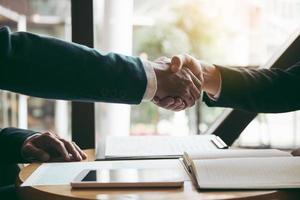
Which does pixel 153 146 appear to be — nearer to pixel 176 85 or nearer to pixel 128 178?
pixel 176 85

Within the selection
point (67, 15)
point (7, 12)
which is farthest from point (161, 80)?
point (7, 12)

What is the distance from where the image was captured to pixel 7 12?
1621 mm

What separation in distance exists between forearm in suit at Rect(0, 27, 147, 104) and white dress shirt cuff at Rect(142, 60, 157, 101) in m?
0.02

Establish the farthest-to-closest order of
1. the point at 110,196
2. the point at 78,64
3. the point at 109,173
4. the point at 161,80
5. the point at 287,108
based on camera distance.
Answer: the point at 287,108 < the point at 161,80 < the point at 78,64 < the point at 109,173 < the point at 110,196

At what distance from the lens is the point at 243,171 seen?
2.36 ft

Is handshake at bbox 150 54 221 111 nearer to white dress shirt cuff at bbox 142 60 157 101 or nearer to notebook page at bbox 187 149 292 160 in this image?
white dress shirt cuff at bbox 142 60 157 101

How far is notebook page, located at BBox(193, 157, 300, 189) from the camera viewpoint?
66 centimetres

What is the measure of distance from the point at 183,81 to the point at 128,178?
417 mm

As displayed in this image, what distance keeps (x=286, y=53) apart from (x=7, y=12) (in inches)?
41.7

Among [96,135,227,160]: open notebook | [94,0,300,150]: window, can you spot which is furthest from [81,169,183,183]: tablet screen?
[94,0,300,150]: window

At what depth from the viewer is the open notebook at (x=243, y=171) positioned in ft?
2.17

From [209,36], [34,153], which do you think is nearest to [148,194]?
[34,153]

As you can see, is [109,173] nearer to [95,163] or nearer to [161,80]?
[95,163]

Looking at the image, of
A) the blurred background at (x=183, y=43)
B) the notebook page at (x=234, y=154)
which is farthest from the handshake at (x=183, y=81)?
the blurred background at (x=183, y=43)
